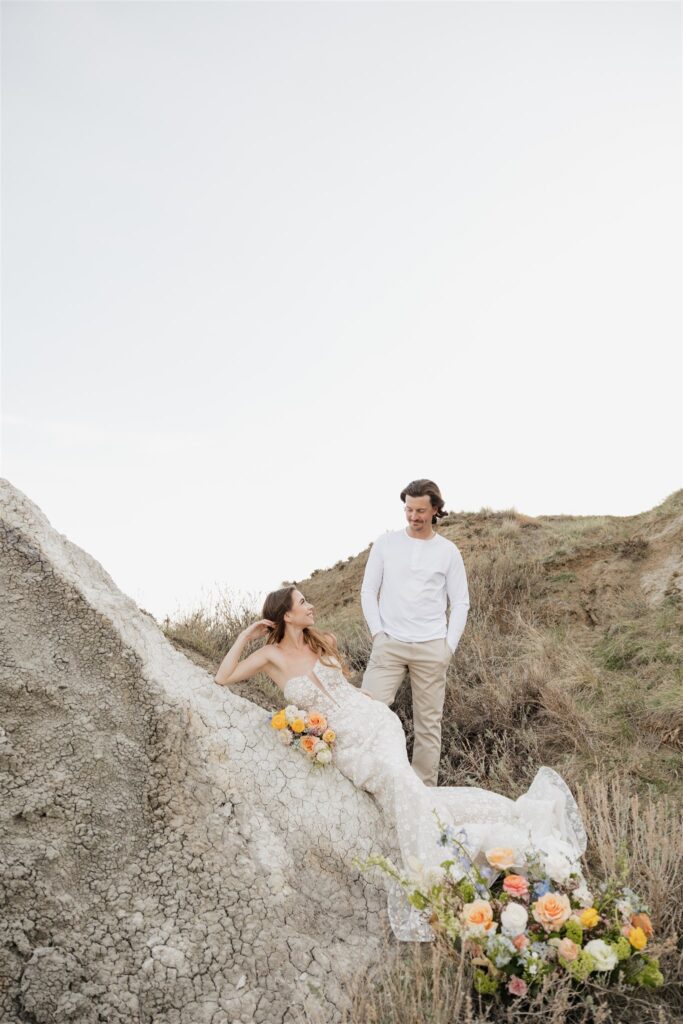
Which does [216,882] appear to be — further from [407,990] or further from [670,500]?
[670,500]

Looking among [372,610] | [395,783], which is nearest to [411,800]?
[395,783]

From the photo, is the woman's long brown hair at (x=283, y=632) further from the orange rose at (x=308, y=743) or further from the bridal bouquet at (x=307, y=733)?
the orange rose at (x=308, y=743)

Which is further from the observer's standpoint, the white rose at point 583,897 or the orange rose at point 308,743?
the orange rose at point 308,743

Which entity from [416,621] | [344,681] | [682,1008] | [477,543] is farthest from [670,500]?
[682,1008]

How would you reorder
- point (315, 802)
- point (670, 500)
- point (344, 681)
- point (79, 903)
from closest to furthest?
point (79, 903), point (315, 802), point (344, 681), point (670, 500)

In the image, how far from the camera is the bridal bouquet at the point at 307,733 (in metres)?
4.38

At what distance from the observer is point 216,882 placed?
3629 mm

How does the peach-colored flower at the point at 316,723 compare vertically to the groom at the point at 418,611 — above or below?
below

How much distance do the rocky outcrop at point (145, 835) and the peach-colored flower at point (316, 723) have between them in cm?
21

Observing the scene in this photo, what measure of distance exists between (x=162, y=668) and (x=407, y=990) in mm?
1989

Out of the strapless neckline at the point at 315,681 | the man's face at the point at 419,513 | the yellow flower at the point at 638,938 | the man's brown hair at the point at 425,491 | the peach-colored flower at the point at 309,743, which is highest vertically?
the man's brown hair at the point at 425,491

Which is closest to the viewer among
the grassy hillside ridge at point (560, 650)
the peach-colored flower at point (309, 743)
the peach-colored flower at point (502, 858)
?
the peach-colored flower at point (502, 858)

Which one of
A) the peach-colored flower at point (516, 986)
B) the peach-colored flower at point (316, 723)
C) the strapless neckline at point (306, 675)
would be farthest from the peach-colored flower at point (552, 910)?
the strapless neckline at point (306, 675)

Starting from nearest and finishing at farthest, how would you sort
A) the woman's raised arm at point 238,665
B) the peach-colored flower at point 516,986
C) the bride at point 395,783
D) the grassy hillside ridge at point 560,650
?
the peach-colored flower at point 516,986
the bride at point 395,783
the woman's raised arm at point 238,665
the grassy hillside ridge at point 560,650
